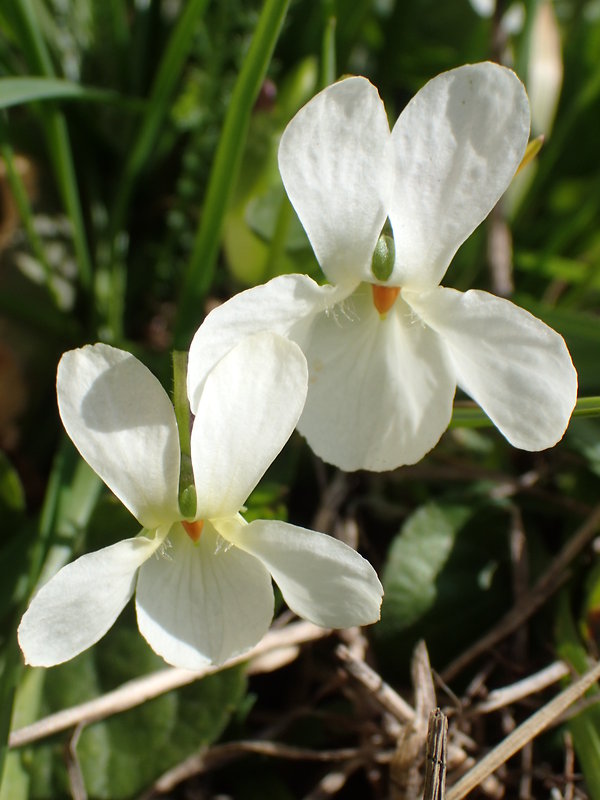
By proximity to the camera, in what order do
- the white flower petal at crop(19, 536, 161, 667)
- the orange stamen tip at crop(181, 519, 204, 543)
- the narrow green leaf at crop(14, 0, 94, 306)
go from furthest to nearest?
1. the narrow green leaf at crop(14, 0, 94, 306)
2. the orange stamen tip at crop(181, 519, 204, 543)
3. the white flower petal at crop(19, 536, 161, 667)

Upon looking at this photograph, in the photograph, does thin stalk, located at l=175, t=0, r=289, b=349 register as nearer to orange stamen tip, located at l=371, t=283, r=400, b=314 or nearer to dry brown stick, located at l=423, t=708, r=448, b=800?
orange stamen tip, located at l=371, t=283, r=400, b=314

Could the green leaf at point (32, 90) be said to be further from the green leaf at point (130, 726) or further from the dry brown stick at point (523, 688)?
the dry brown stick at point (523, 688)

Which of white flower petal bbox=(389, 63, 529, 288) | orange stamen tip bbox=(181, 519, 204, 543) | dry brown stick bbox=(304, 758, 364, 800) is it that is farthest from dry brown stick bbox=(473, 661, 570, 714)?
white flower petal bbox=(389, 63, 529, 288)

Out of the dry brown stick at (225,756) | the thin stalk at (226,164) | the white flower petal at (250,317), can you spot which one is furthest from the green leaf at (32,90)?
the dry brown stick at (225,756)

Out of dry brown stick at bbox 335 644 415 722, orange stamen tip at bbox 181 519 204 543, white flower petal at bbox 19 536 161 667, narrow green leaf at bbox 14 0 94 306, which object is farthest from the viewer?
narrow green leaf at bbox 14 0 94 306

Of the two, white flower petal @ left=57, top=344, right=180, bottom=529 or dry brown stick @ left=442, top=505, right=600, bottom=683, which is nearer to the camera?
white flower petal @ left=57, top=344, right=180, bottom=529

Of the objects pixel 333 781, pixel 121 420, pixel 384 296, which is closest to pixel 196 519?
pixel 121 420
